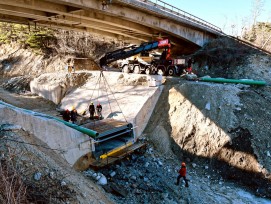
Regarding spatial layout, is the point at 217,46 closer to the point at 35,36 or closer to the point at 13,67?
the point at 35,36

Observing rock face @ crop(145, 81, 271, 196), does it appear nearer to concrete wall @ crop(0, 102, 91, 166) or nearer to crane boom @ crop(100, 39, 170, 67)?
crane boom @ crop(100, 39, 170, 67)

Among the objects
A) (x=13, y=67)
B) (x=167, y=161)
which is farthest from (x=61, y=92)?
(x=13, y=67)

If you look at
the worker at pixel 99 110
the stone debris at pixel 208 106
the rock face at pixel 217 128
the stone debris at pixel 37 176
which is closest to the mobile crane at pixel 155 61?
the rock face at pixel 217 128

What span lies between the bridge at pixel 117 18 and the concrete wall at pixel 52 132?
769 centimetres

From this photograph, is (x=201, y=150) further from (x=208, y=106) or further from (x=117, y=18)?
(x=117, y=18)

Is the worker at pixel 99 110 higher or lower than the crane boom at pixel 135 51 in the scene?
lower

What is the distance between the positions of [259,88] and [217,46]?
347 inches

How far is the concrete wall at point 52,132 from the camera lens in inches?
304

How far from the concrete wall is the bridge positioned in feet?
25.2

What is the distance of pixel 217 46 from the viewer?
74.1 feet

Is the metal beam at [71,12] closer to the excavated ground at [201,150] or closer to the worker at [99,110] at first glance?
the worker at [99,110]

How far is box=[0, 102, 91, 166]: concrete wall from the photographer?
7.73m

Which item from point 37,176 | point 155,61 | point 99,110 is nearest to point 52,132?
point 37,176

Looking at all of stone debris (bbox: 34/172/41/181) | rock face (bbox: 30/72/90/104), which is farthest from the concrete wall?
rock face (bbox: 30/72/90/104)
